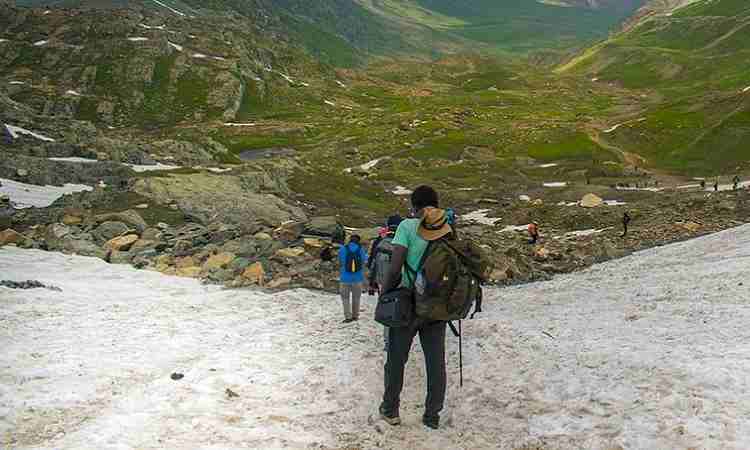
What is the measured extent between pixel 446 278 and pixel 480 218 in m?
51.5

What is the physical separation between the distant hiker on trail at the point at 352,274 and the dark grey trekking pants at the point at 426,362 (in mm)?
6534

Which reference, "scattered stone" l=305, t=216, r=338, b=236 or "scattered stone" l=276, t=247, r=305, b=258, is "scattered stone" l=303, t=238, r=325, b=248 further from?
"scattered stone" l=305, t=216, r=338, b=236

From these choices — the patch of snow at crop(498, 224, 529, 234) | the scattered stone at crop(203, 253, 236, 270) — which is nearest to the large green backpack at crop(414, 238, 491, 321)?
the scattered stone at crop(203, 253, 236, 270)

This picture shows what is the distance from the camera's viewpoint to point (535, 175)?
96.9m

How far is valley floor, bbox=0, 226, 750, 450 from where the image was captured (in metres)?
9.87

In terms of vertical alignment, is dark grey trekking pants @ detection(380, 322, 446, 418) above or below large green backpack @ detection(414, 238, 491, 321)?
below

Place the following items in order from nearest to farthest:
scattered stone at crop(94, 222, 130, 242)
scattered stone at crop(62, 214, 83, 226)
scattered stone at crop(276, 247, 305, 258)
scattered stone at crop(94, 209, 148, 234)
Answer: scattered stone at crop(276, 247, 305, 258), scattered stone at crop(94, 222, 130, 242), scattered stone at crop(94, 209, 148, 234), scattered stone at crop(62, 214, 83, 226)

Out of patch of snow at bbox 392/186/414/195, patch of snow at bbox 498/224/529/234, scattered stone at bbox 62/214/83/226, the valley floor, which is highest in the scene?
the valley floor

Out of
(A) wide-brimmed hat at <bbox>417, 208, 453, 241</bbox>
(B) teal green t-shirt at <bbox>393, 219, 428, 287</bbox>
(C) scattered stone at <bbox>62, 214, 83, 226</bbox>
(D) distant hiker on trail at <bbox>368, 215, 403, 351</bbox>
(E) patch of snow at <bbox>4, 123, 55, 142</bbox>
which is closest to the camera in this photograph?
(A) wide-brimmed hat at <bbox>417, 208, 453, 241</bbox>

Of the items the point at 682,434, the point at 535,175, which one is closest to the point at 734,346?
the point at 682,434

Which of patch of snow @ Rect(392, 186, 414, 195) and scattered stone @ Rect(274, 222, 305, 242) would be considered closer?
scattered stone @ Rect(274, 222, 305, 242)

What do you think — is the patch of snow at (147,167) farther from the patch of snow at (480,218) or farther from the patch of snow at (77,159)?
the patch of snow at (480,218)

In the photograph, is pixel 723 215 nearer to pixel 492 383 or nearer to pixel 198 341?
pixel 492 383

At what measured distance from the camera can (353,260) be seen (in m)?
17.0
